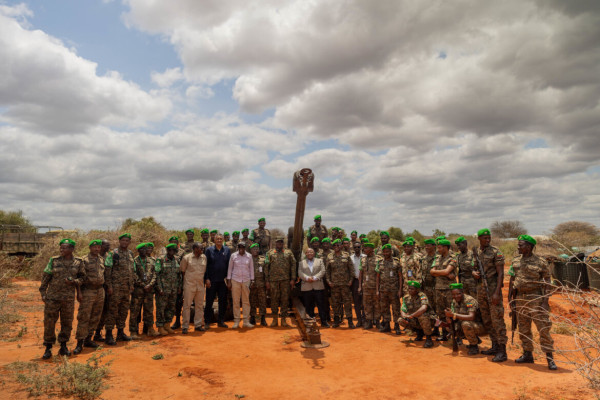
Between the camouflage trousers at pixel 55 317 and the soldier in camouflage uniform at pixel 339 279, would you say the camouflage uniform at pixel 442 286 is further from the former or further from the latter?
the camouflage trousers at pixel 55 317

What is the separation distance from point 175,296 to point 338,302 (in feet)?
11.7

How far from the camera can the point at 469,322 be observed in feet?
20.5

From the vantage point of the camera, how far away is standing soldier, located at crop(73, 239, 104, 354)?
608 cm

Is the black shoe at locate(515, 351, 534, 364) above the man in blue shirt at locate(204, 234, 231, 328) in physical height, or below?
below

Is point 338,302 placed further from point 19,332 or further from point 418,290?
point 19,332

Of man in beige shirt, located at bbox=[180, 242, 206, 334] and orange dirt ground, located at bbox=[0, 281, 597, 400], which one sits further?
man in beige shirt, located at bbox=[180, 242, 206, 334]

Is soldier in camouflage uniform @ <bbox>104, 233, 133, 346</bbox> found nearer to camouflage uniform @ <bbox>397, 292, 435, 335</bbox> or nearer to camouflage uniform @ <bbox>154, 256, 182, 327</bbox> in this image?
camouflage uniform @ <bbox>154, 256, 182, 327</bbox>

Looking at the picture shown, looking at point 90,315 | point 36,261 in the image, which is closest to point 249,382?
point 90,315

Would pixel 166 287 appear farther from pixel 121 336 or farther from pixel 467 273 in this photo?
pixel 467 273

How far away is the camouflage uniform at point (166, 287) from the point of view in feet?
24.8

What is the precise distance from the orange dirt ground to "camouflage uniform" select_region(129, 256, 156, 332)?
53cm

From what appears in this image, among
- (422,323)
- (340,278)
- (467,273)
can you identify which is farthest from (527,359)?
(340,278)

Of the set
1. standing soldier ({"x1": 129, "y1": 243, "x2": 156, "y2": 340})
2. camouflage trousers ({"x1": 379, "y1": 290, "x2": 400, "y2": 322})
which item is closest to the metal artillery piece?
camouflage trousers ({"x1": 379, "y1": 290, "x2": 400, "y2": 322})

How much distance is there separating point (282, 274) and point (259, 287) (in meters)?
0.68
